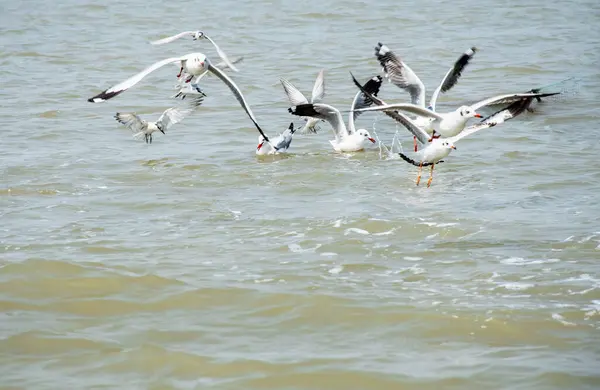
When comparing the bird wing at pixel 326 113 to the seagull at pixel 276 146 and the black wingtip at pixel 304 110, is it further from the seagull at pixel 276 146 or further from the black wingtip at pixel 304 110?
the seagull at pixel 276 146

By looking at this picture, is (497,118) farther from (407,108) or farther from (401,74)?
(401,74)

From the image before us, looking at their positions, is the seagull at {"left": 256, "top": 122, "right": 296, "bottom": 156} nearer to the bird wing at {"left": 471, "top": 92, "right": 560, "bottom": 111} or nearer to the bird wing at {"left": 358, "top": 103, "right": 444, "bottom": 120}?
the bird wing at {"left": 358, "top": 103, "right": 444, "bottom": 120}

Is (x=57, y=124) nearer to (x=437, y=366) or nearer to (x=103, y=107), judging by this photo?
(x=103, y=107)

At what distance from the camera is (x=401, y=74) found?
13016 mm

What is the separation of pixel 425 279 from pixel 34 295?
2.82 metres

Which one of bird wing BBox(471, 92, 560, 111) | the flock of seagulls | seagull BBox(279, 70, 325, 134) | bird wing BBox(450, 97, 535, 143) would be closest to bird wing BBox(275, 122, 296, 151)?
the flock of seagulls

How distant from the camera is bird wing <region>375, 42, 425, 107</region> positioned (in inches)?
503

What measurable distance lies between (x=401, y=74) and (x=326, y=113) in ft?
4.52

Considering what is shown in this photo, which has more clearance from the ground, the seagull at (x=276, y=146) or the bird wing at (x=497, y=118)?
the bird wing at (x=497, y=118)

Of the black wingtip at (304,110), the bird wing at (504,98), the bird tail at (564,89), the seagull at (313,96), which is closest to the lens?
the bird wing at (504,98)

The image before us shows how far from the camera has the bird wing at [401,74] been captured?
12773 millimetres

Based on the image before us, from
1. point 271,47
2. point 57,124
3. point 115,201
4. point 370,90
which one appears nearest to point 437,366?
point 115,201

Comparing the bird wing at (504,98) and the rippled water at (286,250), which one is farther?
the bird wing at (504,98)

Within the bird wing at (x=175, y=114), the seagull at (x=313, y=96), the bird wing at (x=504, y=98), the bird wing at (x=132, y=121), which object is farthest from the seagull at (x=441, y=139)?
the bird wing at (x=132, y=121)
